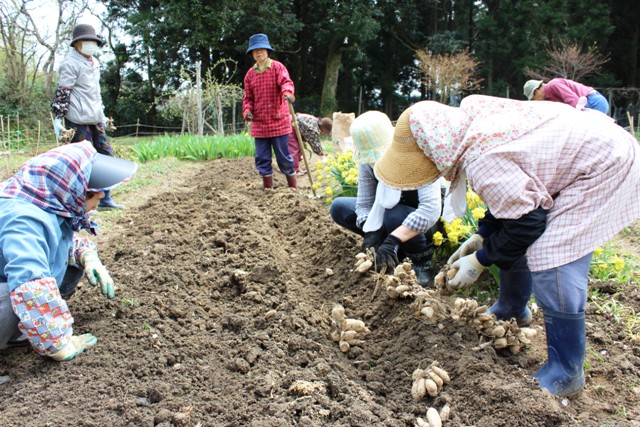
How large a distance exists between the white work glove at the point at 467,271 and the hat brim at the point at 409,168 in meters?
0.44

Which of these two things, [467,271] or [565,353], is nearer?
[565,353]

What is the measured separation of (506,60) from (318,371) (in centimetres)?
2449

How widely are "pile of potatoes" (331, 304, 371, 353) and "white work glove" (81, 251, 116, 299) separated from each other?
3.60 ft

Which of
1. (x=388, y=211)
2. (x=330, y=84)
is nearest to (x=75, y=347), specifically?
(x=388, y=211)

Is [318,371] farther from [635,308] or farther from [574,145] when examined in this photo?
[635,308]

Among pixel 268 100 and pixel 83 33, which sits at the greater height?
pixel 83 33

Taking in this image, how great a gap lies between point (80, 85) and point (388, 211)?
359 centimetres

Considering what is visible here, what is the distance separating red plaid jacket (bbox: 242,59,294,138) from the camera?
5766 mm

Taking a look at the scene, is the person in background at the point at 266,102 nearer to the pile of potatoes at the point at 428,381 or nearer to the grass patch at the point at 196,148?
the grass patch at the point at 196,148

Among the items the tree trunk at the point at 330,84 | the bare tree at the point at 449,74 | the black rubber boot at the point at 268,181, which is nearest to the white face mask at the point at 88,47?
the black rubber boot at the point at 268,181

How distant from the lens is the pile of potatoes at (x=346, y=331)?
253 centimetres

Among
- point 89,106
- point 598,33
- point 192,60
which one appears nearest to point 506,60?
point 598,33

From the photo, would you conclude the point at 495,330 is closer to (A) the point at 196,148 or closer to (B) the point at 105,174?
(B) the point at 105,174

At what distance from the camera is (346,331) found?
2.57 metres
